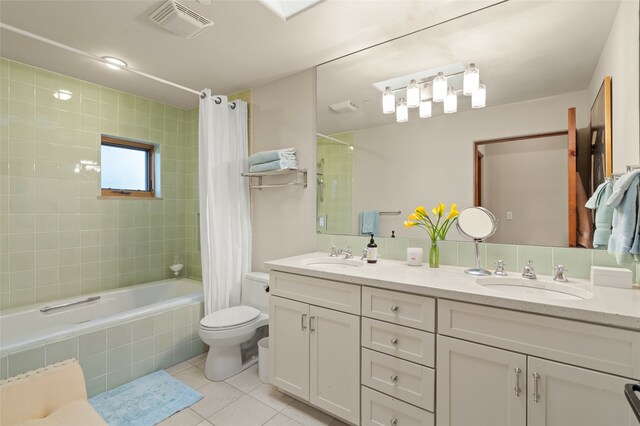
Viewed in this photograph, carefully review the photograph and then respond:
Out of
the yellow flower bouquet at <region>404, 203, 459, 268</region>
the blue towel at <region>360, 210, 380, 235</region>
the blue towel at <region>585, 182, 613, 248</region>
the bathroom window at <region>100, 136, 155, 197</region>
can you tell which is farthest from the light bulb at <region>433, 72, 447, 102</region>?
the bathroom window at <region>100, 136, 155, 197</region>

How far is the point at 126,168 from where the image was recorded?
307cm

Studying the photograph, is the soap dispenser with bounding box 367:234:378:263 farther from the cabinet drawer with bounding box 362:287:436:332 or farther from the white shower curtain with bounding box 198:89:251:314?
the white shower curtain with bounding box 198:89:251:314

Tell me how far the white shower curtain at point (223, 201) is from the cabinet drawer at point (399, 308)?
4.78 ft

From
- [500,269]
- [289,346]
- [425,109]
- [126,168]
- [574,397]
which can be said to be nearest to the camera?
[574,397]

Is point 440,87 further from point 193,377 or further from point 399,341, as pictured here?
point 193,377

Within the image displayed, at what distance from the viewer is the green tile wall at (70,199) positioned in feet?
7.57

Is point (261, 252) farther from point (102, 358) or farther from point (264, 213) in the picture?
point (102, 358)

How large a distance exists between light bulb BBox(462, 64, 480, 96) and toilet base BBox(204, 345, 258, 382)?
2349 millimetres

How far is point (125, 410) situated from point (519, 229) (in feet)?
8.36

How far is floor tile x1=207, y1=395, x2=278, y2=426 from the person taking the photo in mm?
1716

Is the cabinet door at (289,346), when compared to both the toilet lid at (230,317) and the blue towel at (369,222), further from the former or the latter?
the blue towel at (369,222)

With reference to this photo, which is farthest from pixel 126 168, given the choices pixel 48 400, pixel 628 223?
pixel 628 223

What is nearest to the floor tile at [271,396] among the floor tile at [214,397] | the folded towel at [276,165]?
the floor tile at [214,397]

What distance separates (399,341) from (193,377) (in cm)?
162
